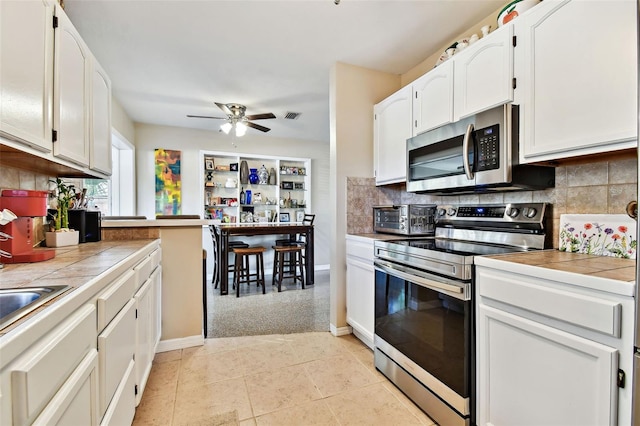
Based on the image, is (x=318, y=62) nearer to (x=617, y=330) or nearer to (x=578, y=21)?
(x=578, y=21)

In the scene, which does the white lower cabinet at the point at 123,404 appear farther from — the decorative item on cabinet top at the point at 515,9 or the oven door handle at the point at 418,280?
the decorative item on cabinet top at the point at 515,9

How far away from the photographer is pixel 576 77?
129cm

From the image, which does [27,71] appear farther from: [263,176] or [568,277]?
[263,176]

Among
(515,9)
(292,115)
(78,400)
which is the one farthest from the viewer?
(292,115)

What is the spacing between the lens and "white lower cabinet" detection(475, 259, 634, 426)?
3.04ft

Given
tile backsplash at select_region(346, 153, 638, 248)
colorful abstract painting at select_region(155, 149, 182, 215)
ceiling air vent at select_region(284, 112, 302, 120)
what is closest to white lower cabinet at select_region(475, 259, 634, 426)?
tile backsplash at select_region(346, 153, 638, 248)

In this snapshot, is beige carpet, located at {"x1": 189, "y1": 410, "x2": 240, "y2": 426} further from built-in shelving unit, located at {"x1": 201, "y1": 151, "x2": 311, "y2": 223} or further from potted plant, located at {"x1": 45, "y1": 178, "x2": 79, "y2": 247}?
built-in shelving unit, located at {"x1": 201, "y1": 151, "x2": 311, "y2": 223}

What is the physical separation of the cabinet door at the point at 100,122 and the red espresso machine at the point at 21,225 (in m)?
0.53

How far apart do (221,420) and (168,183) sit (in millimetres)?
4019

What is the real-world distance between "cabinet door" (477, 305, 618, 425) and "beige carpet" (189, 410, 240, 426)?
4.17 ft

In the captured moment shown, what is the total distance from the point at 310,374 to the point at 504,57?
2.33 metres

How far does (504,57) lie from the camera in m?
1.58

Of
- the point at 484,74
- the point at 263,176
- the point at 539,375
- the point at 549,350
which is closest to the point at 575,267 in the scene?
the point at 549,350

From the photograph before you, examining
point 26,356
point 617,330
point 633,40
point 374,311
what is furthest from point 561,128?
point 26,356
